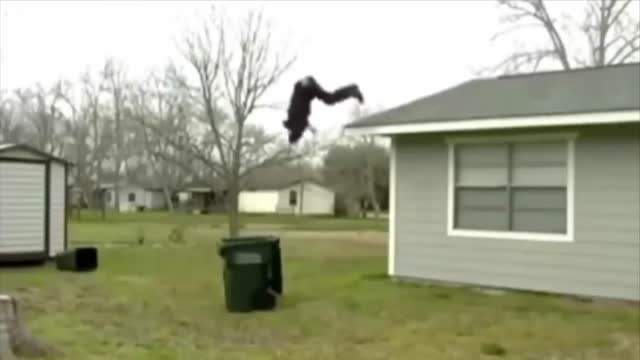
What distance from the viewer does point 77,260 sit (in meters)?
18.6

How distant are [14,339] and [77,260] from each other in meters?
10.5

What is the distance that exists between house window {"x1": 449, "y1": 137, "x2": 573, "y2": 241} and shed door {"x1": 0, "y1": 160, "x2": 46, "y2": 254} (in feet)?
30.6

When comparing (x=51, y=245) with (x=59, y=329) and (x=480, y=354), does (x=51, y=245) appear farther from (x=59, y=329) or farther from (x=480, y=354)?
(x=480, y=354)

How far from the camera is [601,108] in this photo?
12.4 m

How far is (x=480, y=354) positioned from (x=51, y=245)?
43.1 feet

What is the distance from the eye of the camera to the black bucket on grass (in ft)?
60.8

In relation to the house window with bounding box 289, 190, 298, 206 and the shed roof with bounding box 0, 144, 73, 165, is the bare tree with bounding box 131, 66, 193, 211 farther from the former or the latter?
the house window with bounding box 289, 190, 298, 206

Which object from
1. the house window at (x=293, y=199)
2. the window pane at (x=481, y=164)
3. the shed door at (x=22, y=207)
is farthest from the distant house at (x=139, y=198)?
the window pane at (x=481, y=164)

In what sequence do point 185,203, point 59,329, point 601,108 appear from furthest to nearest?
point 185,203 → point 601,108 → point 59,329

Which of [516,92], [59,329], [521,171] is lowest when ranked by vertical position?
[59,329]

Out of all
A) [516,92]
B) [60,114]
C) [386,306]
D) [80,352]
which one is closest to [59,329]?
[80,352]

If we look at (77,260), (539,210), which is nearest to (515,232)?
(539,210)

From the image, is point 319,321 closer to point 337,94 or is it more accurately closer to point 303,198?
point 337,94

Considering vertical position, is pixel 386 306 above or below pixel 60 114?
below
